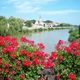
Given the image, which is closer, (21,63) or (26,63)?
(26,63)

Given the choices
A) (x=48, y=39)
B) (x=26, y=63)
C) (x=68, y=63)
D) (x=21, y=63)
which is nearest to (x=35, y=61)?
(x=26, y=63)

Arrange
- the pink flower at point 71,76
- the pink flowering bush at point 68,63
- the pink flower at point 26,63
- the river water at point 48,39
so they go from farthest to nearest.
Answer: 1. the river water at point 48,39
2. the pink flower at point 26,63
3. the pink flowering bush at point 68,63
4. the pink flower at point 71,76

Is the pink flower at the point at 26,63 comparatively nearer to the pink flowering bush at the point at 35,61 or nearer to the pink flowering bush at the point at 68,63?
the pink flowering bush at the point at 35,61

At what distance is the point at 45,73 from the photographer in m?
6.69

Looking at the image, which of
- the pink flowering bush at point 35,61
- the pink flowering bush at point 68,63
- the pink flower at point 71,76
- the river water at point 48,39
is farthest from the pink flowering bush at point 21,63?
the river water at point 48,39

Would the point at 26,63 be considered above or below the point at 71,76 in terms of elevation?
above

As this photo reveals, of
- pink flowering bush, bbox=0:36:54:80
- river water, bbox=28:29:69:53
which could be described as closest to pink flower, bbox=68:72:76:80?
pink flowering bush, bbox=0:36:54:80

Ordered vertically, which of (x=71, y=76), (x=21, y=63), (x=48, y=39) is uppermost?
(x=21, y=63)

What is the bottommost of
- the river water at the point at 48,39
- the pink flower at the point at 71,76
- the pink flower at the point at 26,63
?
the river water at the point at 48,39

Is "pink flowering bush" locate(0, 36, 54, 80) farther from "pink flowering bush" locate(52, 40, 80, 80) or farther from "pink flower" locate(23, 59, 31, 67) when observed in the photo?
"pink flowering bush" locate(52, 40, 80, 80)

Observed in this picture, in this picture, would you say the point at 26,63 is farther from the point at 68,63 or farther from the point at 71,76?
the point at 71,76

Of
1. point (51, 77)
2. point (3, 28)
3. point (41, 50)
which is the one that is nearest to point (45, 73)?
point (51, 77)

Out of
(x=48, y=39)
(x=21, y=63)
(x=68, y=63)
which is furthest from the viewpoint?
(x=48, y=39)

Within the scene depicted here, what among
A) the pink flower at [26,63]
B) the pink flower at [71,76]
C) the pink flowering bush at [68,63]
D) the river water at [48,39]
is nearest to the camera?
the pink flower at [71,76]
